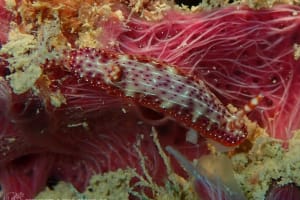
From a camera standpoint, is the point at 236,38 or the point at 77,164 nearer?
the point at 236,38

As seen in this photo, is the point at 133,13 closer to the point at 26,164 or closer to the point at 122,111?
the point at 122,111

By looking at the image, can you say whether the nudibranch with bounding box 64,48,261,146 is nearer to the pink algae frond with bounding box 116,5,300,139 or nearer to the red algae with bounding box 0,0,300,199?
the red algae with bounding box 0,0,300,199

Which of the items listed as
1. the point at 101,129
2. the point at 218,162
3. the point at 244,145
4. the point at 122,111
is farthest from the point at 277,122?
the point at 101,129

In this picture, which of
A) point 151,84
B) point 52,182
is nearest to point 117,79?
point 151,84

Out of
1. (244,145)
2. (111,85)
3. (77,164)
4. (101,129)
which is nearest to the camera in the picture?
(111,85)

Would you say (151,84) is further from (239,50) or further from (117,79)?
(239,50)

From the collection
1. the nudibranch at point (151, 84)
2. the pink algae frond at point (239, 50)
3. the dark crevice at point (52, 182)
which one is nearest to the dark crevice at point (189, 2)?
the pink algae frond at point (239, 50)

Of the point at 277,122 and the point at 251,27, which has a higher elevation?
the point at 251,27
